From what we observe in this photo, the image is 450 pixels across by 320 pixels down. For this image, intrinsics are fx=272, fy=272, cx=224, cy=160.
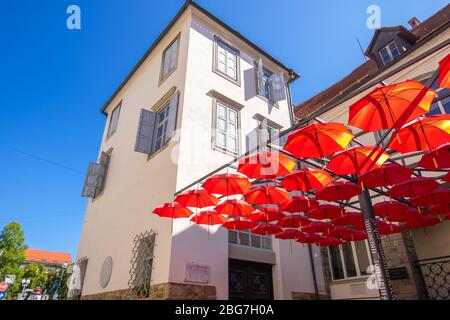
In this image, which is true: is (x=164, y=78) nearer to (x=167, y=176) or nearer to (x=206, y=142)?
(x=206, y=142)

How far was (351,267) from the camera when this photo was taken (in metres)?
9.98

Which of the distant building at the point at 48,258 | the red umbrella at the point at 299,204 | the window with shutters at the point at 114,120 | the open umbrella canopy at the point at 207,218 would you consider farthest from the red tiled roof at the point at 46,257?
the red umbrella at the point at 299,204

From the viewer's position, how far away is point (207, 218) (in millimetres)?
6730

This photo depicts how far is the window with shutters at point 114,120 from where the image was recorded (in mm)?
13484

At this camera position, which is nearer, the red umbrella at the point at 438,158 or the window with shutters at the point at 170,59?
the red umbrella at the point at 438,158

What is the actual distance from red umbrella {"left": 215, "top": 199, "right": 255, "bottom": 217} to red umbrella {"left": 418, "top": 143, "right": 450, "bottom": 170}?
12.3ft

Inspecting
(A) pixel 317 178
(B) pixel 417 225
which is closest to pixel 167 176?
(A) pixel 317 178

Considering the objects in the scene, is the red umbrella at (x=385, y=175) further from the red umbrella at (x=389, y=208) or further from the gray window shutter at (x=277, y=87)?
the gray window shutter at (x=277, y=87)

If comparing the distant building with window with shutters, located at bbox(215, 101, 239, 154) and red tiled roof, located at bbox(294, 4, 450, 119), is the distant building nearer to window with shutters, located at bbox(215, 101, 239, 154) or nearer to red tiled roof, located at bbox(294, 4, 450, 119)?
red tiled roof, located at bbox(294, 4, 450, 119)

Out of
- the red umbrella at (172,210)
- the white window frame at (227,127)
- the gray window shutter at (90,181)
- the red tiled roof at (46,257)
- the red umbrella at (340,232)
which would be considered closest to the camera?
the red umbrella at (172,210)

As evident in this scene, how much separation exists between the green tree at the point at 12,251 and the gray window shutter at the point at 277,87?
35.8 meters

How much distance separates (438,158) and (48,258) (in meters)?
81.1

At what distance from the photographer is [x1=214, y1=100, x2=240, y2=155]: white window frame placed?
9107mm
